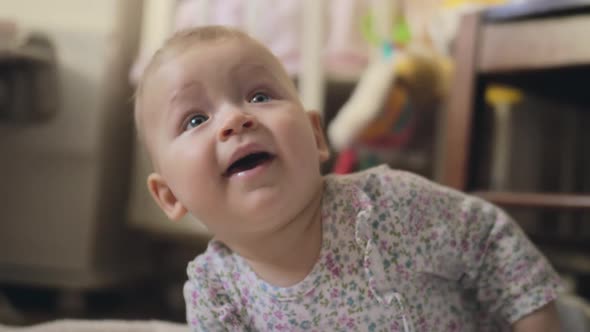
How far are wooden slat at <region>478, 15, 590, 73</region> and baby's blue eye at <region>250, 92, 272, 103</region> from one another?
55 cm

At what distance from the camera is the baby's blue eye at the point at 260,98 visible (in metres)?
0.61

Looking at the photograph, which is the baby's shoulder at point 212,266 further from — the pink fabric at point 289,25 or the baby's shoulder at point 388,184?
the pink fabric at point 289,25

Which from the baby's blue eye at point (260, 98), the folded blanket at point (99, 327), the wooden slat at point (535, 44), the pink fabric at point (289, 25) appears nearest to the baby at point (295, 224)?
the baby's blue eye at point (260, 98)

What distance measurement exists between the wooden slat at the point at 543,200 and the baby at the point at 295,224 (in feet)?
1.02

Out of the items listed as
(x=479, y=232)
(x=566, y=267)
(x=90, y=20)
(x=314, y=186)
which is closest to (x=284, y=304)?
(x=314, y=186)

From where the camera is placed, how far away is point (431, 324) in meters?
0.66

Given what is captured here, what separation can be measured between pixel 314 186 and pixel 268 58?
14 cm

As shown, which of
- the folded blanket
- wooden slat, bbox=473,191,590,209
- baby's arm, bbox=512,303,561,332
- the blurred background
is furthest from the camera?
the blurred background

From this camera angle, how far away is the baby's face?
558 mm

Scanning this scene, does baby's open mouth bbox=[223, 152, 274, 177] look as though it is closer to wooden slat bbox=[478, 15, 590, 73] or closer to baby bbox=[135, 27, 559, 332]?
baby bbox=[135, 27, 559, 332]

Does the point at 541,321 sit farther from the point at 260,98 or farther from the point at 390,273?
the point at 260,98

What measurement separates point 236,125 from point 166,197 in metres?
0.18

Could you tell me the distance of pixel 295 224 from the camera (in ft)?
2.05

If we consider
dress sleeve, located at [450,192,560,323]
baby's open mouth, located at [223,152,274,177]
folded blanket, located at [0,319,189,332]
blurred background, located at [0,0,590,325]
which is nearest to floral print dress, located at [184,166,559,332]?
dress sleeve, located at [450,192,560,323]
